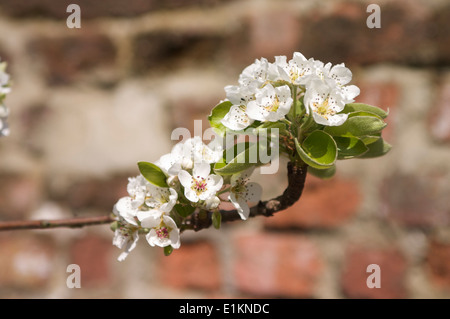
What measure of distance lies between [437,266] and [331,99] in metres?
0.57

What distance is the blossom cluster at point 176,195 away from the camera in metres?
0.37

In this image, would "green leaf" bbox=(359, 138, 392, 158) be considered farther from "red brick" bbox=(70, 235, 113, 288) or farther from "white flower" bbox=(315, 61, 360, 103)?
"red brick" bbox=(70, 235, 113, 288)

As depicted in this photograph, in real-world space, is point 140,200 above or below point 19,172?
below

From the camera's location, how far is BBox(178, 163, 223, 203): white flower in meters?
0.36

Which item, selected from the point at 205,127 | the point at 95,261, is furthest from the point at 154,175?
the point at 95,261

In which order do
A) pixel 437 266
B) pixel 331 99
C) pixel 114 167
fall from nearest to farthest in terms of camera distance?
1. pixel 331 99
2. pixel 437 266
3. pixel 114 167

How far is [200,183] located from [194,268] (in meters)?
0.58

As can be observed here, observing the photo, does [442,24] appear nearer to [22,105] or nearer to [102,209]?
[102,209]

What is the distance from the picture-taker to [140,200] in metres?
0.39

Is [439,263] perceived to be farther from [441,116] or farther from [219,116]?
[219,116]

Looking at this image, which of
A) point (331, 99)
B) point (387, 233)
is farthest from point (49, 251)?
point (331, 99)

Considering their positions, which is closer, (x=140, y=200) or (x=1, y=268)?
(x=140, y=200)

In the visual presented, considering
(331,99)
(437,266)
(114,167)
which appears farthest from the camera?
(114,167)

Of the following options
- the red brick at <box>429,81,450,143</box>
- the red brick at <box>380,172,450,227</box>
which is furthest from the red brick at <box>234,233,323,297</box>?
the red brick at <box>429,81,450,143</box>
